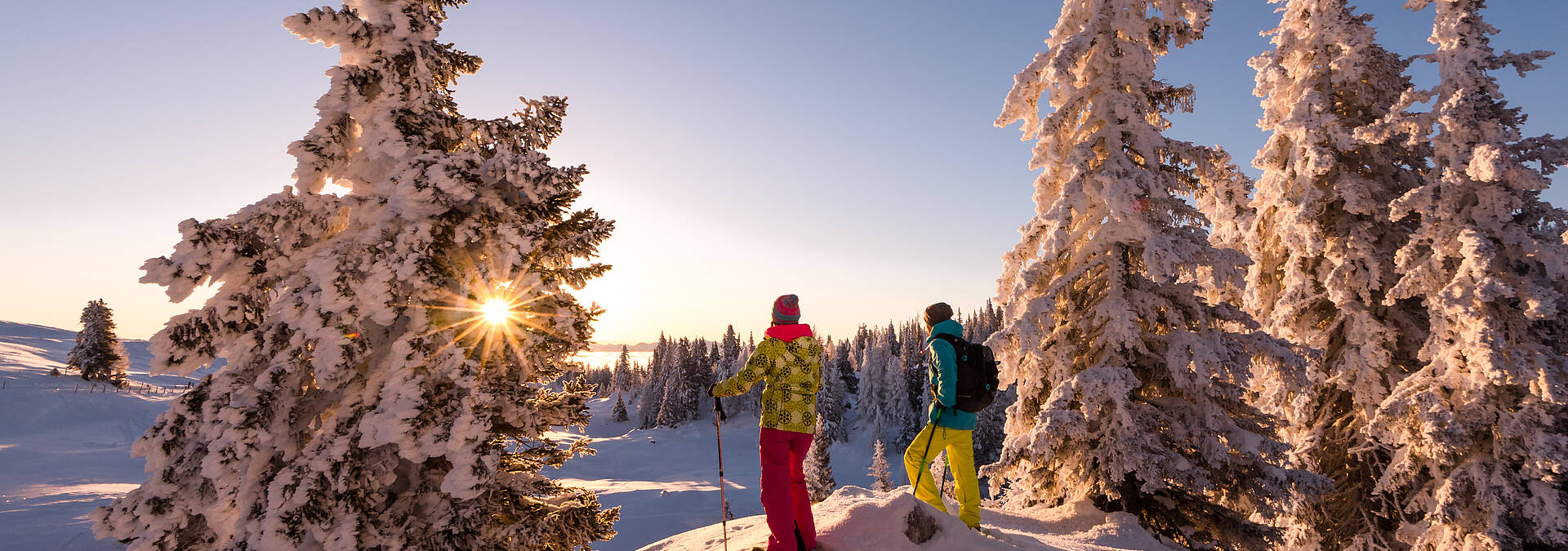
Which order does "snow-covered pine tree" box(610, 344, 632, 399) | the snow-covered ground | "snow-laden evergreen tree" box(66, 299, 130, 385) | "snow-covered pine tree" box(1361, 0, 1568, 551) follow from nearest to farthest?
the snow-covered ground
"snow-covered pine tree" box(1361, 0, 1568, 551)
"snow-laden evergreen tree" box(66, 299, 130, 385)
"snow-covered pine tree" box(610, 344, 632, 399)

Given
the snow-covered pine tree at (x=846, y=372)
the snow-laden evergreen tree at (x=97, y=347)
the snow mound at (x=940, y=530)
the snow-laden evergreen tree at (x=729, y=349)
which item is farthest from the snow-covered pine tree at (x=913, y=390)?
the snow-laden evergreen tree at (x=97, y=347)

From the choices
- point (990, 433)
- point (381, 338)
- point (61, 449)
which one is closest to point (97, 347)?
point (61, 449)

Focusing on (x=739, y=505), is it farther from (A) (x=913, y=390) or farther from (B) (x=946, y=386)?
(B) (x=946, y=386)

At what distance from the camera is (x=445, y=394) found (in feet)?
19.3

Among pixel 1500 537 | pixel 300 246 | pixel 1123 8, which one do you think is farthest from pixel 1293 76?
pixel 300 246

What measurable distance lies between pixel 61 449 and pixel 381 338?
44.1m

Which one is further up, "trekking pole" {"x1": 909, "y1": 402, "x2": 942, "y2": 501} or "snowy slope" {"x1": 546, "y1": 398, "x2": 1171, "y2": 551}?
"trekking pole" {"x1": 909, "y1": 402, "x2": 942, "y2": 501}

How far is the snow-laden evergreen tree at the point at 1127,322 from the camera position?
28.7 feet

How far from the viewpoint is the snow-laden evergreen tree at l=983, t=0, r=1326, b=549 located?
8742 millimetres

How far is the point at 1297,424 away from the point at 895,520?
12.6 meters

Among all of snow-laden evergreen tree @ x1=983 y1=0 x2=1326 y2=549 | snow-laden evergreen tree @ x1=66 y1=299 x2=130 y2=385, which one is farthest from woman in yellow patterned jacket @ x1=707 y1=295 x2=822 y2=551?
snow-laden evergreen tree @ x1=66 y1=299 x2=130 y2=385

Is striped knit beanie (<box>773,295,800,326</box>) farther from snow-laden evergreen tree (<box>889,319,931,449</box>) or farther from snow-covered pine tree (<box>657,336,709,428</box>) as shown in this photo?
snow-covered pine tree (<box>657,336,709,428</box>)

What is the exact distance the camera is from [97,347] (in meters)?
44.7

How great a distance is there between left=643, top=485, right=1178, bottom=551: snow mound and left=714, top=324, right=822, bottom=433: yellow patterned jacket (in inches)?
45.4
